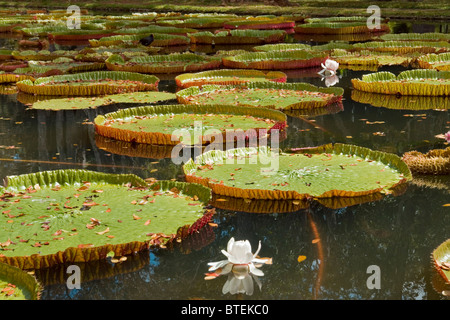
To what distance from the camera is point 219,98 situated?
8062 millimetres

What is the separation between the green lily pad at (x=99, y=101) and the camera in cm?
824

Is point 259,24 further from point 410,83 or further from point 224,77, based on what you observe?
point 410,83

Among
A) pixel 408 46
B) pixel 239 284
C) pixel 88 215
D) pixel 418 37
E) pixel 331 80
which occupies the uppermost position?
pixel 418 37

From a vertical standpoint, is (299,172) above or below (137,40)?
below

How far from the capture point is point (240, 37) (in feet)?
56.9

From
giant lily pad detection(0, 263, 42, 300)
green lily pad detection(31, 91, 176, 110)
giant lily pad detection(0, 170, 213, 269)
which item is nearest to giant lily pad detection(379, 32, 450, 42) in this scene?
green lily pad detection(31, 91, 176, 110)

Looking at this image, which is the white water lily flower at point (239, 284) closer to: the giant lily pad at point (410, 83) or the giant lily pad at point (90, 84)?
the giant lily pad at point (410, 83)

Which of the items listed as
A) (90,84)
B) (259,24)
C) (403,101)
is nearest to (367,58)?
(403,101)

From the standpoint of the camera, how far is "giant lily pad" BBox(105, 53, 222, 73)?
11.4 metres

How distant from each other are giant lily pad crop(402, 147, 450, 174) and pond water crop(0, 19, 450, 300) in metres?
0.10

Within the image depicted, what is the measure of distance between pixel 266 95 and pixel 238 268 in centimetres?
503

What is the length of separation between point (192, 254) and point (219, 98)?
4.51m

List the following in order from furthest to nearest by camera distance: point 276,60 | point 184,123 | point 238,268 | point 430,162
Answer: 1. point 276,60
2. point 184,123
3. point 430,162
4. point 238,268

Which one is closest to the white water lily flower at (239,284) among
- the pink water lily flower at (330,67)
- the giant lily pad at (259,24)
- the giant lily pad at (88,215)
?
the giant lily pad at (88,215)
